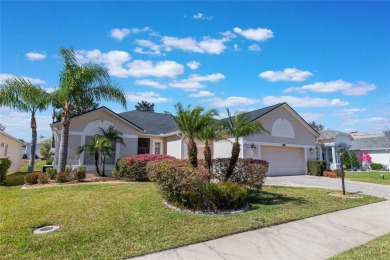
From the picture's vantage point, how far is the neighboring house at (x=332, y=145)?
99.3 ft

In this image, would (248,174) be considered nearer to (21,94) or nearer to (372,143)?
(21,94)

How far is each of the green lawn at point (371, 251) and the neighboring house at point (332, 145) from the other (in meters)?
27.3

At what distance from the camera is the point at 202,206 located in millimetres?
7895

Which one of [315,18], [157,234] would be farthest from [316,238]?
[315,18]

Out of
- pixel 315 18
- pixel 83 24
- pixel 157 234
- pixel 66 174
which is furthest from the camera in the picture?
pixel 66 174

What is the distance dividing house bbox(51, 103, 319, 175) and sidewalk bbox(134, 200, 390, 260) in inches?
497

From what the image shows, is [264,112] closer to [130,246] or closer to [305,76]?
[305,76]

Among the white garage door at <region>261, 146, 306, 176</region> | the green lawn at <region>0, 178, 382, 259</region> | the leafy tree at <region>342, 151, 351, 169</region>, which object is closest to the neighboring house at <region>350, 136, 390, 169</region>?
the leafy tree at <region>342, 151, 351, 169</region>

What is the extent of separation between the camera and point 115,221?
21.6 feet

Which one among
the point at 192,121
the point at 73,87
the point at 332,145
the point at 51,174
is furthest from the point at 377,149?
the point at 51,174

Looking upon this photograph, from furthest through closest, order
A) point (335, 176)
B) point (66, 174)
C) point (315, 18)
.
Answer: point (335, 176), point (66, 174), point (315, 18)

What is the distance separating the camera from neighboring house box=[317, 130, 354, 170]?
30266mm

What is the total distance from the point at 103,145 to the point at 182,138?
6.75 meters

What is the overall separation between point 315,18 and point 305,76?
6.79 meters
